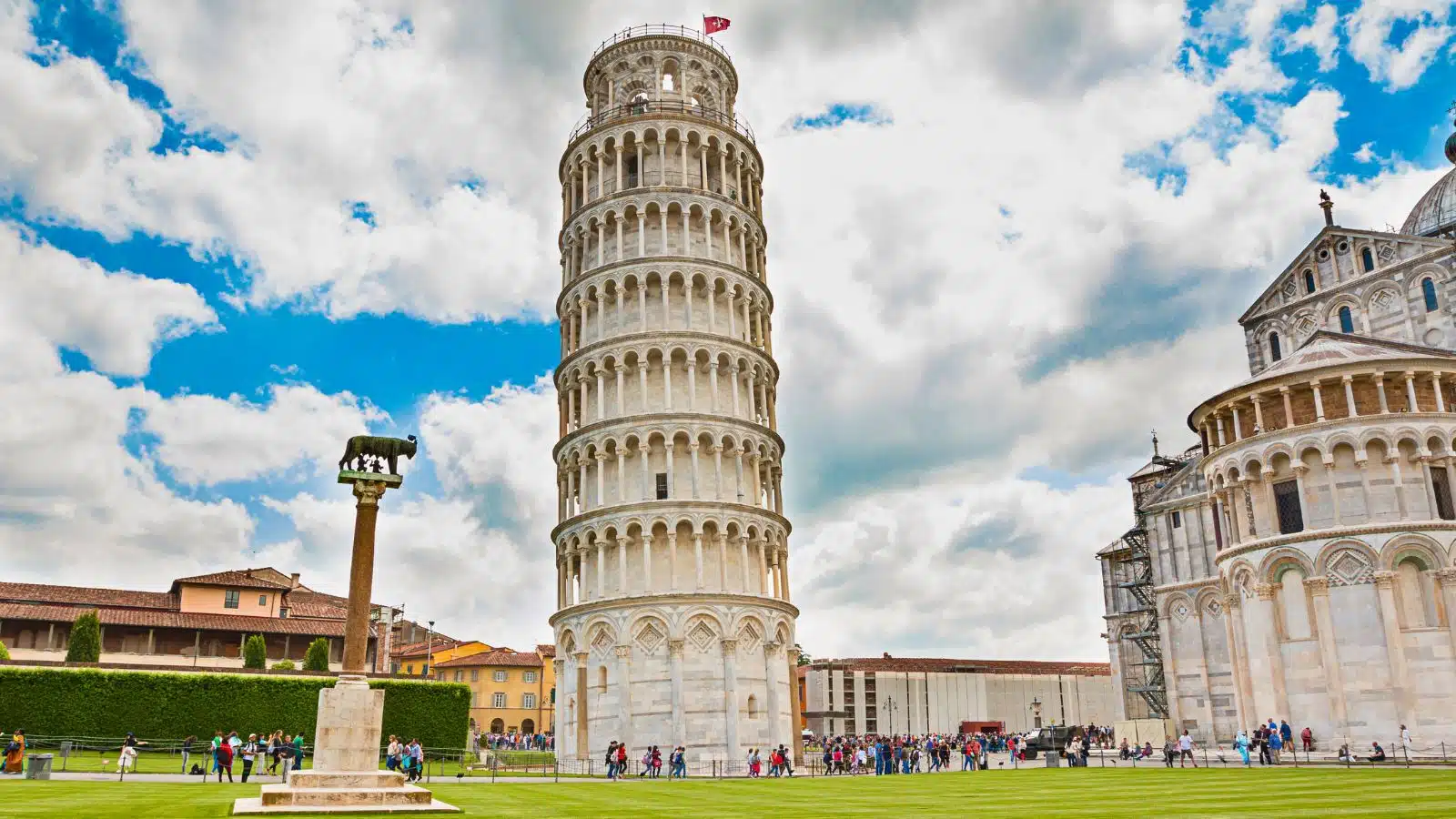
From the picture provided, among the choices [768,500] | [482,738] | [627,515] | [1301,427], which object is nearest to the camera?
[1301,427]

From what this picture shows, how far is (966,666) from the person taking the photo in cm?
11756

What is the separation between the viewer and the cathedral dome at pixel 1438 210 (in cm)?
5412

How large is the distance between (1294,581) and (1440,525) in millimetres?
5223

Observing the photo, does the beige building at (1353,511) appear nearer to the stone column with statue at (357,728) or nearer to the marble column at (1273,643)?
the marble column at (1273,643)

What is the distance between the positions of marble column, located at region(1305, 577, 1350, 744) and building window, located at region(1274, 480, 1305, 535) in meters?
2.19

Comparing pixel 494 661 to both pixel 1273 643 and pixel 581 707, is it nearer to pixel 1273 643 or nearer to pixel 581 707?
pixel 581 707

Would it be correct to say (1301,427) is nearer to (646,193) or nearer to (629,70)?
(646,193)

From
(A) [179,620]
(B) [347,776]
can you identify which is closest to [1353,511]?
(B) [347,776]

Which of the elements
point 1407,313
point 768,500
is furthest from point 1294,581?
point 768,500

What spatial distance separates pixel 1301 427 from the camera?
137ft

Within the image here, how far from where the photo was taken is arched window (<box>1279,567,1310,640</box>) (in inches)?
1614

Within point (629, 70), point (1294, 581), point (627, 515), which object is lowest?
point (1294, 581)

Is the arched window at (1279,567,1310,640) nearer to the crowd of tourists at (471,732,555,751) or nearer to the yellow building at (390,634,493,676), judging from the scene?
the crowd of tourists at (471,732,555,751)

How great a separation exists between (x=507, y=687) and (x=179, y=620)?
3883cm
